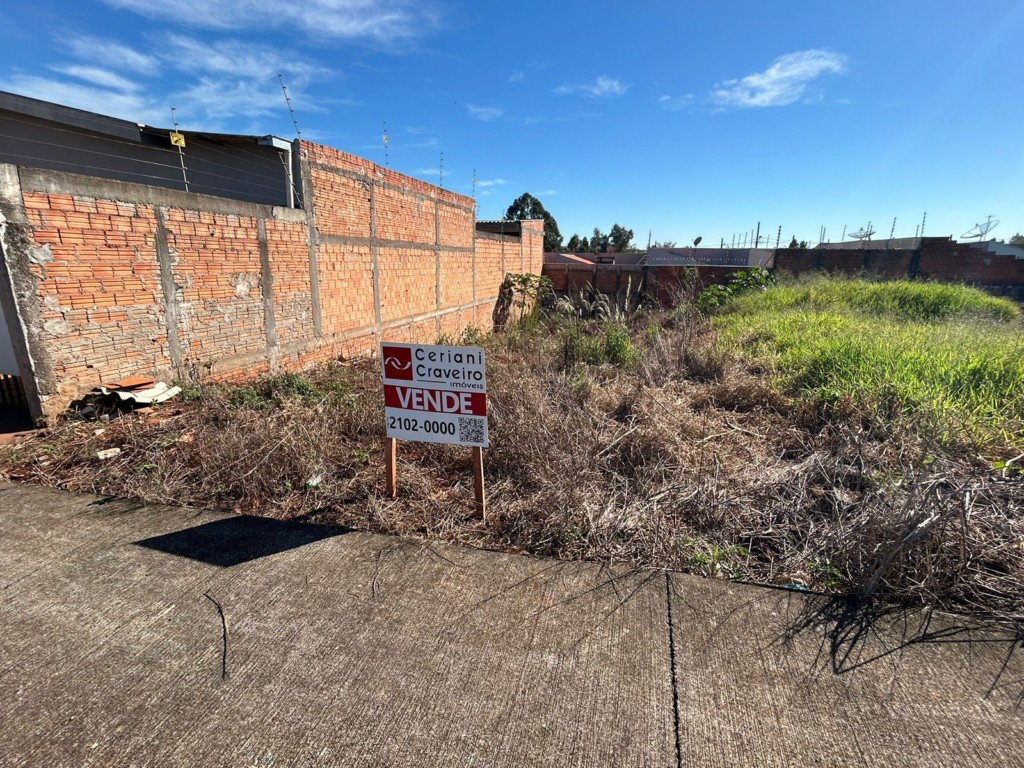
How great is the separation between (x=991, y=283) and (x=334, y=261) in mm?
25768

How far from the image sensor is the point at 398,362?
10.0ft

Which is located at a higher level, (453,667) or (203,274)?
(203,274)

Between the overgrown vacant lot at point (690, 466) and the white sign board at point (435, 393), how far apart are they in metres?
0.52

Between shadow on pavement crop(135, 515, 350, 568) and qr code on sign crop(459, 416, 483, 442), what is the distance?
35.8 inches

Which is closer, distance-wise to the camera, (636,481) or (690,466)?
(636,481)

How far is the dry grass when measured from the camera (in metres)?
2.51

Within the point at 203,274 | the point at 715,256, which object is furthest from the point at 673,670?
the point at 715,256

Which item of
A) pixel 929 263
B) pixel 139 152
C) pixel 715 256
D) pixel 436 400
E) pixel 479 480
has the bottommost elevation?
pixel 479 480

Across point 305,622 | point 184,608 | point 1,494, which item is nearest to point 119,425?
point 1,494

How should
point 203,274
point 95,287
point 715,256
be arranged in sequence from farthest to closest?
point 715,256, point 203,274, point 95,287

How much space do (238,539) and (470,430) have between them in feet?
4.84

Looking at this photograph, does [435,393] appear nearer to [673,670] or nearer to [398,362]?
[398,362]

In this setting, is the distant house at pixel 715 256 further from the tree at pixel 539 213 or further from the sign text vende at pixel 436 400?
the sign text vende at pixel 436 400

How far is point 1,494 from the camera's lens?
10.7 ft
